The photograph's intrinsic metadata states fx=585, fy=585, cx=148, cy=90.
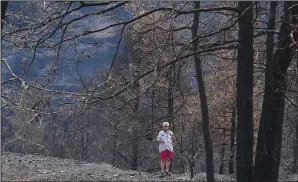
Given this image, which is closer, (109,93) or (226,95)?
(109,93)

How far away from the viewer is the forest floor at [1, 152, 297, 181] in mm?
11922

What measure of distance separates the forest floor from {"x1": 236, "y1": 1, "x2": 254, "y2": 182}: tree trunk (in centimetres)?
452

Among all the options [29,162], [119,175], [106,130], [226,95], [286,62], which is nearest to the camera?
[286,62]

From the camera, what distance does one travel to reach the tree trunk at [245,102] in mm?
8039

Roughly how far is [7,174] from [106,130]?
13.3 metres

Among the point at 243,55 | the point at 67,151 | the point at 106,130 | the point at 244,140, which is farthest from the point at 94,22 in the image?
the point at 67,151

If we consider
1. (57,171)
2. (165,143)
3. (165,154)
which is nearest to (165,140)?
(165,143)

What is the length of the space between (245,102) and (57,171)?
19.4 feet

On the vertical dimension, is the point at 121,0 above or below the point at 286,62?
above

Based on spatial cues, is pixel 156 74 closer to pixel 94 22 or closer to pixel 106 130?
pixel 94 22

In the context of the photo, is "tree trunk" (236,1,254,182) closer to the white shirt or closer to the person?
the person

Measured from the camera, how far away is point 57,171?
503 inches

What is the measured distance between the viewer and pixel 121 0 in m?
7.85

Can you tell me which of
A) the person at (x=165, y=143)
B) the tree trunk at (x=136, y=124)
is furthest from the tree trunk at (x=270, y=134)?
the person at (x=165, y=143)
